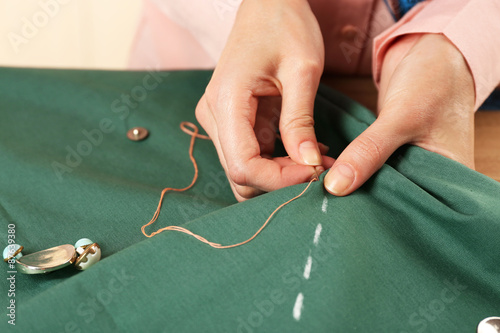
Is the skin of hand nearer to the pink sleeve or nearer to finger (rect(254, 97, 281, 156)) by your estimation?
finger (rect(254, 97, 281, 156))

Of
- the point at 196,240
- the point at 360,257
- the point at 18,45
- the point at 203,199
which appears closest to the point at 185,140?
the point at 203,199

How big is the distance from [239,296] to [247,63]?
1.70 feet

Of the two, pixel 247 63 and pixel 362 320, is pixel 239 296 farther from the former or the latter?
pixel 247 63

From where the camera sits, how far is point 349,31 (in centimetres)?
131

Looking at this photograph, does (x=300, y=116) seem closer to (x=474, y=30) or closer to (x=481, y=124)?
(x=474, y=30)

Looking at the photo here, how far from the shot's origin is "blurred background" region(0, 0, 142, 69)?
2105 millimetres

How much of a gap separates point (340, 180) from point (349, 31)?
27.9 inches

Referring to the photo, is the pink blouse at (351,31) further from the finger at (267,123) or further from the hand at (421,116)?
the finger at (267,123)

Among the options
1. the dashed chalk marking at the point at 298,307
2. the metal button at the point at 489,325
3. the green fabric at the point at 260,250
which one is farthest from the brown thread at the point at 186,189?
the metal button at the point at 489,325

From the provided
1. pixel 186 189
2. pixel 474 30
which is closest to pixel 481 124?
pixel 474 30

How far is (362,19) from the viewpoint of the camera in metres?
1.30

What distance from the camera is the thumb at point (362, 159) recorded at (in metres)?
0.77

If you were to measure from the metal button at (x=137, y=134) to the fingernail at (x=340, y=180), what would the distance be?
528 mm

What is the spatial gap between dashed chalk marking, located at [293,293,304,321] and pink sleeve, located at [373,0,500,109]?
2.32ft
